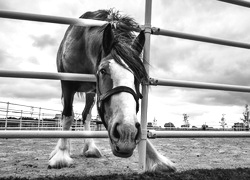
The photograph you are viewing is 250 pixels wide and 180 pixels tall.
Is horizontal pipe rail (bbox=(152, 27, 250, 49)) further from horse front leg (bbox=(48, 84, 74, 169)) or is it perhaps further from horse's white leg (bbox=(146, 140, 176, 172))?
horse front leg (bbox=(48, 84, 74, 169))

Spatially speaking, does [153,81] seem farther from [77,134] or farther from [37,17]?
[37,17]

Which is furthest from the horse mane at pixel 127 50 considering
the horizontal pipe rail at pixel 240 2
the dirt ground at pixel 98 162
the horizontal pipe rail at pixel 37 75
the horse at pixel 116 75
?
the horizontal pipe rail at pixel 240 2

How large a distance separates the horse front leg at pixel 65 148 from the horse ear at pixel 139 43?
1445 mm

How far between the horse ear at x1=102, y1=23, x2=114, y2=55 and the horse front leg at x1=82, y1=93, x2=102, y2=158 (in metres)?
1.80

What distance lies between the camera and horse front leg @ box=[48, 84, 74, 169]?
250 centimetres

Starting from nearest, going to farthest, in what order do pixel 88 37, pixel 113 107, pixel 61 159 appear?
pixel 113 107, pixel 61 159, pixel 88 37

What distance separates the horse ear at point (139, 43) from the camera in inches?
80.4

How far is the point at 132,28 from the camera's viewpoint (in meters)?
2.27

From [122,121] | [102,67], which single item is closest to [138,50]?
[102,67]

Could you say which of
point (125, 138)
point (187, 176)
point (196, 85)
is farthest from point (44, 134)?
point (196, 85)

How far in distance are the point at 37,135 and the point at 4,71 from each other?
0.56 m

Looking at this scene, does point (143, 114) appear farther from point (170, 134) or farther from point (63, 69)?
point (63, 69)

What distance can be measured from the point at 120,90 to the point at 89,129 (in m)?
2.70

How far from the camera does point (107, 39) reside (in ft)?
6.42
